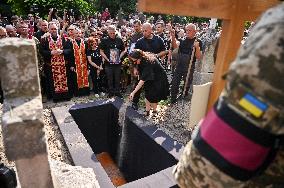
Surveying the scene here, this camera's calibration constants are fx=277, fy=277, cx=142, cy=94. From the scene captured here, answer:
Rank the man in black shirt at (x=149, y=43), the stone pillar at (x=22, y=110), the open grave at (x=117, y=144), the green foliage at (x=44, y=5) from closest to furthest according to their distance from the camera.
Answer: the stone pillar at (x=22, y=110)
the open grave at (x=117, y=144)
the man in black shirt at (x=149, y=43)
the green foliage at (x=44, y=5)

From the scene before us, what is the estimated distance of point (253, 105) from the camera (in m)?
0.86

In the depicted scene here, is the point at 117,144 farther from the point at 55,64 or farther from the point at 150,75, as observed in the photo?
the point at 55,64

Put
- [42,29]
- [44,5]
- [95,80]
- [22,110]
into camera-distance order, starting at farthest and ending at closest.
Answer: [44,5] < [95,80] < [42,29] < [22,110]

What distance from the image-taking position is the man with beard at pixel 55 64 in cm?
649

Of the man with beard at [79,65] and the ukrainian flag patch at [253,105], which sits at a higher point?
the ukrainian flag patch at [253,105]

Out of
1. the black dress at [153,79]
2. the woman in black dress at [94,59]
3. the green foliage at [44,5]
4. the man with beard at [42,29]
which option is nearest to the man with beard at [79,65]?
the woman in black dress at [94,59]

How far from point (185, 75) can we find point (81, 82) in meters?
2.76

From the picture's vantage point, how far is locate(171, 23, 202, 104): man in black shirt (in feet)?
21.0

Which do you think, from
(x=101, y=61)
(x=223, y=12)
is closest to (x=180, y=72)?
(x=101, y=61)

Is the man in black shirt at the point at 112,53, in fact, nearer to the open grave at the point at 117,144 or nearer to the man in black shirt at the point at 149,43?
the man in black shirt at the point at 149,43

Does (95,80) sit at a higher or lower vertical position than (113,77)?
lower

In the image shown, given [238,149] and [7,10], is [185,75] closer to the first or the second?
[238,149]

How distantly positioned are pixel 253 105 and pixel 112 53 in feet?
20.4

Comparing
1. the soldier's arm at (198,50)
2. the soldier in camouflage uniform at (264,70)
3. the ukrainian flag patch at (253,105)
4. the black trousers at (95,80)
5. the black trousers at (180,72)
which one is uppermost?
the soldier in camouflage uniform at (264,70)
